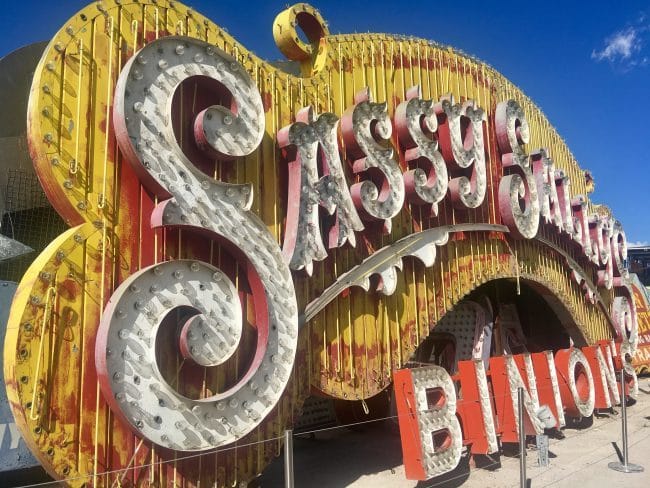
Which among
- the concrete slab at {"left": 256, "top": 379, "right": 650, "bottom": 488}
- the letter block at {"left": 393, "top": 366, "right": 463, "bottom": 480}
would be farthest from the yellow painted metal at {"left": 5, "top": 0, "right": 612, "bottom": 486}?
the concrete slab at {"left": 256, "top": 379, "right": 650, "bottom": 488}

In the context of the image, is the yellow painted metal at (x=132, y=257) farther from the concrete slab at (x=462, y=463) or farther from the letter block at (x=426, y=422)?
the concrete slab at (x=462, y=463)

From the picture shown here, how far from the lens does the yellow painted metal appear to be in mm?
4551

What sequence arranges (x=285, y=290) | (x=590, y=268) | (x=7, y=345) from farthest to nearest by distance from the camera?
(x=590, y=268), (x=285, y=290), (x=7, y=345)

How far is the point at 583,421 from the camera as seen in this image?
11.8m

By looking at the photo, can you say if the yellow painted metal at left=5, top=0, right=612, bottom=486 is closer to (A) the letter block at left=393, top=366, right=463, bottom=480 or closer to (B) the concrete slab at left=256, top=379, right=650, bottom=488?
(A) the letter block at left=393, top=366, right=463, bottom=480

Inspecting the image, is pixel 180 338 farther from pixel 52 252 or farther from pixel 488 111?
pixel 488 111

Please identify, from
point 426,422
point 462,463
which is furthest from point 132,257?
point 462,463

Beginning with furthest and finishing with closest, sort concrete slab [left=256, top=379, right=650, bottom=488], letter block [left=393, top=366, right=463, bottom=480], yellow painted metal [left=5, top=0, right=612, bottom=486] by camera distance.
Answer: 1. concrete slab [left=256, top=379, right=650, bottom=488]
2. letter block [left=393, top=366, right=463, bottom=480]
3. yellow painted metal [left=5, top=0, right=612, bottom=486]

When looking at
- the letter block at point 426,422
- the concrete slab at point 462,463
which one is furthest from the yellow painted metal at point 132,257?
the concrete slab at point 462,463

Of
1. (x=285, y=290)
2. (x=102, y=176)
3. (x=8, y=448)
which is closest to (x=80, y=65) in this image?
(x=102, y=176)

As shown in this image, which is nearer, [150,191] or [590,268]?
[150,191]

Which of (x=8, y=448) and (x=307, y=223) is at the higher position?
(x=307, y=223)

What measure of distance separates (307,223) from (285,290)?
0.89 metres

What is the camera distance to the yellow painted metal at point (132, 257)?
455 centimetres
